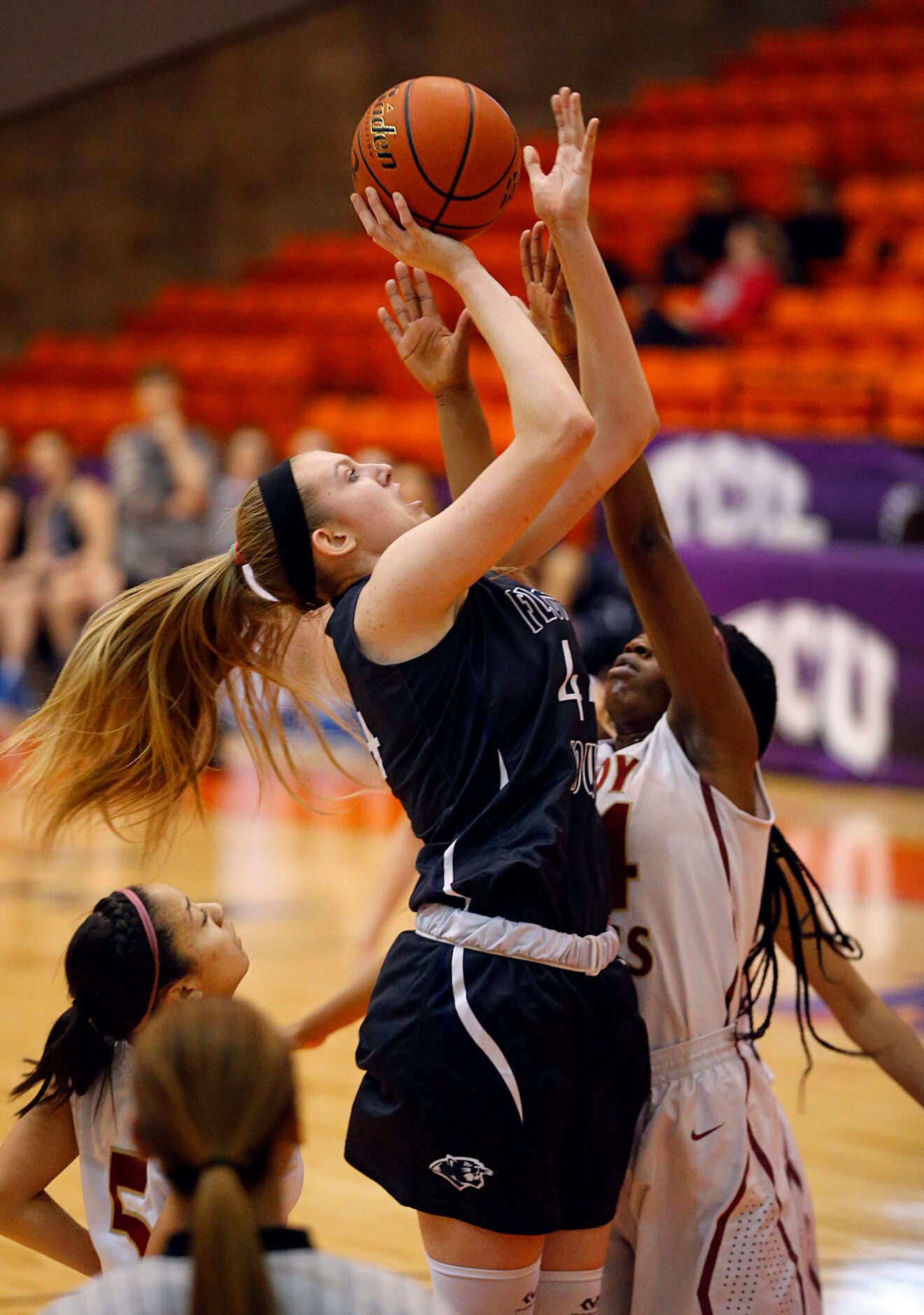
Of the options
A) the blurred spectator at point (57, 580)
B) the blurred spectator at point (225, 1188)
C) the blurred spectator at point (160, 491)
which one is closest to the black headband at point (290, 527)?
the blurred spectator at point (225, 1188)

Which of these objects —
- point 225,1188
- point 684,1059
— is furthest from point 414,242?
point 225,1188

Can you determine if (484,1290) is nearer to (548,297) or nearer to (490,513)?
(490,513)

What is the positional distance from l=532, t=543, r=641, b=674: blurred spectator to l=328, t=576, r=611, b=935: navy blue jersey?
4.63 meters

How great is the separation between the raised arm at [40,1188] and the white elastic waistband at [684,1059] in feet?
2.81

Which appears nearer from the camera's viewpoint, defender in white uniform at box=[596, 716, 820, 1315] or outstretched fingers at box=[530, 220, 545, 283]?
defender in white uniform at box=[596, 716, 820, 1315]

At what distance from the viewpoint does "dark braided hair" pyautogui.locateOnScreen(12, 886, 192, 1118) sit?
8.12ft

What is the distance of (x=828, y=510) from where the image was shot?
9086 millimetres

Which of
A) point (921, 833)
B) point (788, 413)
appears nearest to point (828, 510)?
point (788, 413)

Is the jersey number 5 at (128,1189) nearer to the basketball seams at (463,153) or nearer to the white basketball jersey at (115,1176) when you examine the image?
the white basketball jersey at (115,1176)

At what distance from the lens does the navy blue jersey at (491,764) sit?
213 centimetres

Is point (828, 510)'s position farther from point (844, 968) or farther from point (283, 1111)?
point (283, 1111)

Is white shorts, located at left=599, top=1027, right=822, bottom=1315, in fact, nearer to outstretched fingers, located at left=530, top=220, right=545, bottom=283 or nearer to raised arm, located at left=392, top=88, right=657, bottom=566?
raised arm, located at left=392, top=88, right=657, bottom=566

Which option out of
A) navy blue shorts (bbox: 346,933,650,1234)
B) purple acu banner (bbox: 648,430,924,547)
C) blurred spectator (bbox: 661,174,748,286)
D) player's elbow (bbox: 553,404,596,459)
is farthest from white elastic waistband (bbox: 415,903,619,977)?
blurred spectator (bbox: 661,174,748,286)

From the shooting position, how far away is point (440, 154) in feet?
8.25
